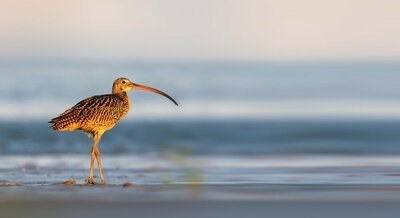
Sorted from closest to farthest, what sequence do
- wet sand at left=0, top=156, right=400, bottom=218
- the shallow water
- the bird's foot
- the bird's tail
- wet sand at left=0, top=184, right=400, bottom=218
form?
wet sand at left=0, top=184, right=400, bottom=218 < wet sand at left=0, top=156, right=400, bottom=218 < the bird's foot < the bird's tail < the shallow water

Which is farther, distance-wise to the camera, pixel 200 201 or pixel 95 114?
pixel 95 114

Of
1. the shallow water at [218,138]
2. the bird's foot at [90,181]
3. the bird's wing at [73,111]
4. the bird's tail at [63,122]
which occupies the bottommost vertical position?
the bird's foot at [90,181]

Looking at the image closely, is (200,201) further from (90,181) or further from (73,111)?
(73,111)

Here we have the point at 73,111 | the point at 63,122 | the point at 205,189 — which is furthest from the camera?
the point at 73,111

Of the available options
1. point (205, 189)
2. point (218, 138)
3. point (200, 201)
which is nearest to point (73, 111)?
point (205, 189)

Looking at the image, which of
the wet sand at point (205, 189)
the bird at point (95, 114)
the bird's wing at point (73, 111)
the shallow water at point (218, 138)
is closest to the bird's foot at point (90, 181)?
the bird at point (95, 114)

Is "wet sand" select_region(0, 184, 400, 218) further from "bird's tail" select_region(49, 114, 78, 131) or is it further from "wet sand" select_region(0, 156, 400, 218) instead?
"bird's tail" select_region(49, 114, 78, 131)

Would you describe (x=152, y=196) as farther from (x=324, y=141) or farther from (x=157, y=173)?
(x=324, y=141)

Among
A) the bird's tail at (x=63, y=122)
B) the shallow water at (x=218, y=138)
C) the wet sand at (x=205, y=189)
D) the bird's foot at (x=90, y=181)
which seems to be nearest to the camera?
the wet sand at (x=205, y=189)

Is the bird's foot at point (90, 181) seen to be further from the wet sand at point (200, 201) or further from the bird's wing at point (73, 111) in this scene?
the bird's wing at point (73, 111)

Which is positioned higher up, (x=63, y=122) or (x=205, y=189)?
(x=63, y=122)

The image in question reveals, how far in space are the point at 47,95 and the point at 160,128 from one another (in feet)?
36.1

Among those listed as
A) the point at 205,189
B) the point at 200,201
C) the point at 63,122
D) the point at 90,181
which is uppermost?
the point at 63,122

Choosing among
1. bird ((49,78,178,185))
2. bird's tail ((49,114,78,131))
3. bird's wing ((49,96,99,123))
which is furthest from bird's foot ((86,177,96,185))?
bird's wing ((49,96,99,123))
